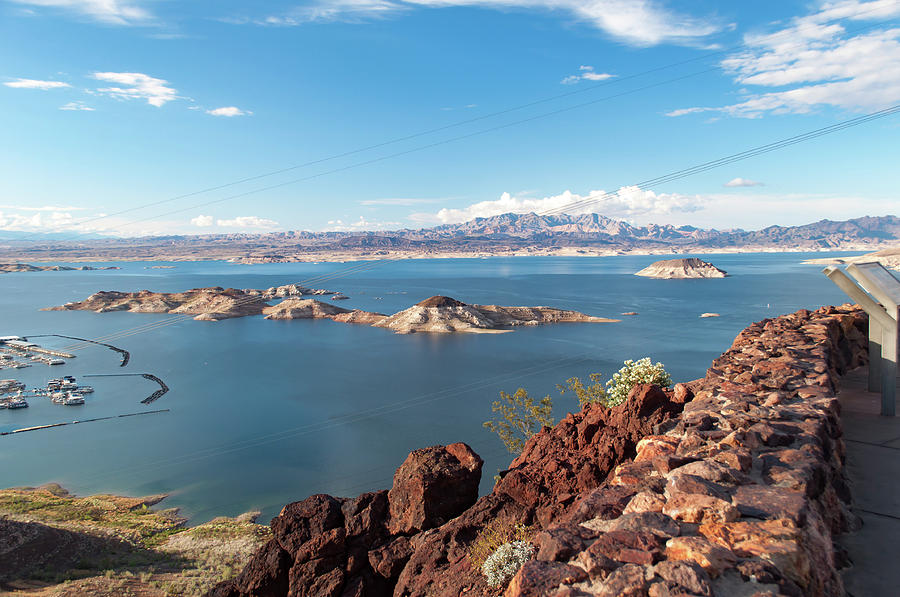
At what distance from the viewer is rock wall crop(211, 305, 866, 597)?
3820 millimetres

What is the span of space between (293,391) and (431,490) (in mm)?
45414

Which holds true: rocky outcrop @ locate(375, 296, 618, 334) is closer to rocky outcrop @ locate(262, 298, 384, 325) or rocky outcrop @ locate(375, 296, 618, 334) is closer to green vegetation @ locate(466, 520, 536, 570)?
rocky outcrop @ locate(262, 298, 384, 325)

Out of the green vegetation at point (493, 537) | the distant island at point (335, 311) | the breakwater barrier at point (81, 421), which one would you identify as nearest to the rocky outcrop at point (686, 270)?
the distant island at point (335, 311)

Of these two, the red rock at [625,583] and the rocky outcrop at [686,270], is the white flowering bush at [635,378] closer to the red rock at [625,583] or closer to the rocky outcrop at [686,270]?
the red rock at [625,583]

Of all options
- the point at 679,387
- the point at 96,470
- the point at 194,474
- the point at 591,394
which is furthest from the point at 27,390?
the point at 679,387

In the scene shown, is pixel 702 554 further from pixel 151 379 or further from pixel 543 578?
pixel 151 379

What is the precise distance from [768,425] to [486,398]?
40269 millimetres

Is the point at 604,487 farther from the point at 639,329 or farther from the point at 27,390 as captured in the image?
the point at 639,329

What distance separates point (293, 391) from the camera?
51.5m

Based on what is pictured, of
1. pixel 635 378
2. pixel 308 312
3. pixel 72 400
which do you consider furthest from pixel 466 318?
pixel 635 378

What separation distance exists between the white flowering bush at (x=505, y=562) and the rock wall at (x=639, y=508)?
149 mm

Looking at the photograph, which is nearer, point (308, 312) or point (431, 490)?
point (431, 490)

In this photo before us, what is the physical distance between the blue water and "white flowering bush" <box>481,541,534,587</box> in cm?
2301

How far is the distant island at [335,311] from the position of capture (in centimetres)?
8312
